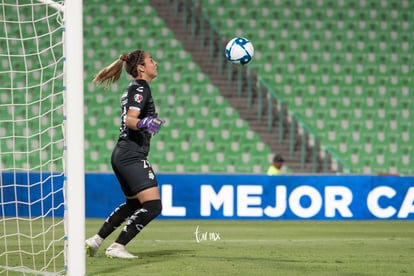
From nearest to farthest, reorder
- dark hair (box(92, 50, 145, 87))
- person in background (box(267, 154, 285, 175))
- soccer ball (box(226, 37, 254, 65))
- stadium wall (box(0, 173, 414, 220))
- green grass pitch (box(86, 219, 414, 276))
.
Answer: green grass pitch (box(86, 219, 414, 276)) < dark hair (box(92, 50, 145, 87)) < soccer ball (box(226, 37, 254, 65)) < stadium wall (box(0, 173, 414, 220)) < person in background (box(267, 154, 285, 175))

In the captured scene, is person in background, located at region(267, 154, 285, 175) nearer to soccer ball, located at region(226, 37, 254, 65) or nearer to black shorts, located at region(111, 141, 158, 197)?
soccer ball, located at region(226, 37, 254, 65)

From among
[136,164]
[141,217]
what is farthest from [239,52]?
[141,217]

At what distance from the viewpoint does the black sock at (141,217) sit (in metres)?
7.43

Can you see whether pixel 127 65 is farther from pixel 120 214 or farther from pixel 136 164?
pixel 120 214

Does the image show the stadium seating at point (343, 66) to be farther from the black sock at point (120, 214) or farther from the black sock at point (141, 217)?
the black sock at point (141, 217)

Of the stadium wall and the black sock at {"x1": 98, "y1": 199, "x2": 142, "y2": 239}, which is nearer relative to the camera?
the black sock at {"x1": 98, "y1": 199, "x2": 142, "y2": 239}

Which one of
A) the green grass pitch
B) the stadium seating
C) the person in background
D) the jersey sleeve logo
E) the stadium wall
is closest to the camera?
the green grass pitch

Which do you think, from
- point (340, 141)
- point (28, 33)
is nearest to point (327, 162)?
point (340, 141)

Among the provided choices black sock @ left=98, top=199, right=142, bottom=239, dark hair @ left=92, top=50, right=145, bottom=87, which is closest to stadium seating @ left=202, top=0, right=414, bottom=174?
black sock @ left=98, top=199, right=142, bottom=239

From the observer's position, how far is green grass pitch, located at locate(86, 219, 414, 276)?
6.87 m

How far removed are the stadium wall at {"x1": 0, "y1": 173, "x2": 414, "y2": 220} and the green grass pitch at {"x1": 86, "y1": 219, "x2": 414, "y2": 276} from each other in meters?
0.56

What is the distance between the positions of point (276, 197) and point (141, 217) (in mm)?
6601

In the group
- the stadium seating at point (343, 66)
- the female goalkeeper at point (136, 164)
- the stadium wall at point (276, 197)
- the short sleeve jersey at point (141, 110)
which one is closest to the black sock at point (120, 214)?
the female goalkeeper at point (136, 164)

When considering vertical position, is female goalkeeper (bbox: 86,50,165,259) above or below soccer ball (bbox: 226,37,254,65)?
below
